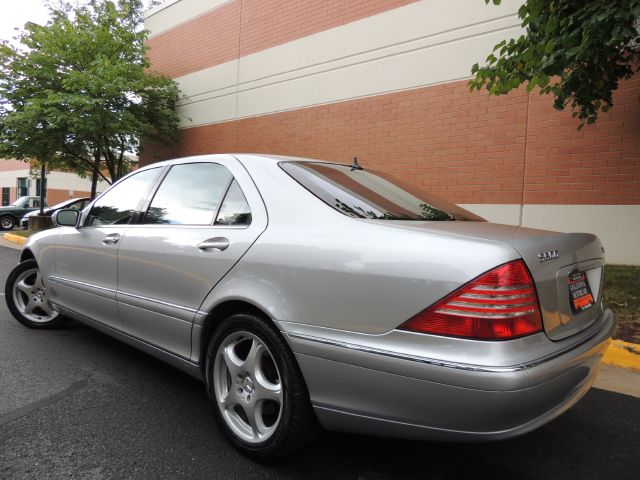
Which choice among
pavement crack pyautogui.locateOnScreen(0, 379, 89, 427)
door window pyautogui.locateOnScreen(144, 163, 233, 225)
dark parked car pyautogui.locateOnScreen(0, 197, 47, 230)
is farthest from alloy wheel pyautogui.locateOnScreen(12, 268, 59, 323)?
dark parked car pyautogui.locateOnScreen(0, 197, 47, 230)

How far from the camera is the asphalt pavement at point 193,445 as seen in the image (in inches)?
85.0

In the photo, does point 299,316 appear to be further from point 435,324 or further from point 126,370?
point 126,370

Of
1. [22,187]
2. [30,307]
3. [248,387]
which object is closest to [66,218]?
[30,307]

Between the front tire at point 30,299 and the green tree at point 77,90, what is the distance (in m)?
7.79

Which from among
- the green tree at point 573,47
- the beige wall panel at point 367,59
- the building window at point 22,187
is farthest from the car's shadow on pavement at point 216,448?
the building window at point 22,187

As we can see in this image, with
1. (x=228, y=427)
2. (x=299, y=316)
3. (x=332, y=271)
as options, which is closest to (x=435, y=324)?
→ (x=332, y=271)

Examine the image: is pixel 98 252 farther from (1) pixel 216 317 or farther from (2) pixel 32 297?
(2) pixel 32 297

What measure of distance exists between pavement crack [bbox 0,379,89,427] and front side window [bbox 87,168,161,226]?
1.12 m

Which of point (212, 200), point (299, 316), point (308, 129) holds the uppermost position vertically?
point (308, 129)

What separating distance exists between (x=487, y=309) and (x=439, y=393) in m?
0.35

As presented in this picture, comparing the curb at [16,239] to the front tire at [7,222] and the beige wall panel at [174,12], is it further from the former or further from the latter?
the beige wall panel at [174,12]

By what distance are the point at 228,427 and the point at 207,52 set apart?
12822 millimetres

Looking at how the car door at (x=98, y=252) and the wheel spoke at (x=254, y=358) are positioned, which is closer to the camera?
the wheel spoke at (x=254, y=358)

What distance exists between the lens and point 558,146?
22.7 ft
